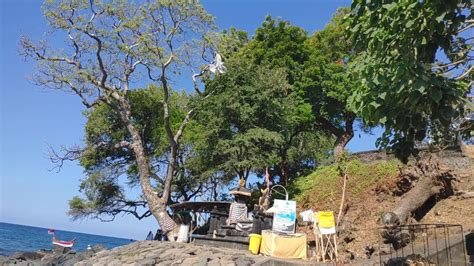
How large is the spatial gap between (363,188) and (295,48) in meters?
9.27

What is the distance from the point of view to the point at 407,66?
15.4 feet

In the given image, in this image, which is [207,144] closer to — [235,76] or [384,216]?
[235,76]

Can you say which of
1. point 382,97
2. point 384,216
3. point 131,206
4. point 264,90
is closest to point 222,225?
point 384,216

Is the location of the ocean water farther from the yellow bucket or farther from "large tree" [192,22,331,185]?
the yellow bucket

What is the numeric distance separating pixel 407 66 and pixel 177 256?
9.49m

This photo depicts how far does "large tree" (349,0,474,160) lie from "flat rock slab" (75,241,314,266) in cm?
563

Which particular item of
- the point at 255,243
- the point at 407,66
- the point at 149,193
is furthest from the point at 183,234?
the point at 407,66

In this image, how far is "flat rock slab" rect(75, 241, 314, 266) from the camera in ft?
34.8

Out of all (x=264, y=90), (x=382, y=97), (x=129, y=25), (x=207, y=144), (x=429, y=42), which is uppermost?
(x=129, y=25)

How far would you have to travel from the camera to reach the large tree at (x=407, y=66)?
4.63m

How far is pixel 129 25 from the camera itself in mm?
20797

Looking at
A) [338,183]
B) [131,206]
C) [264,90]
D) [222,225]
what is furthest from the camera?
[131,206]

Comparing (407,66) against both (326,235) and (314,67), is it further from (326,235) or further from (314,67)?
(314,67)

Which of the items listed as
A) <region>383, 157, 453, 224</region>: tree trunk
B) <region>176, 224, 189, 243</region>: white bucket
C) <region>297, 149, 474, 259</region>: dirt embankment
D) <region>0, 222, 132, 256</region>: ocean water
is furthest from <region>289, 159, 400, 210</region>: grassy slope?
<region>0, 222, 132, 256</region>: ocean water
